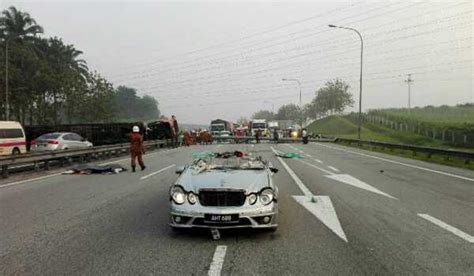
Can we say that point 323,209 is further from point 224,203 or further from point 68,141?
point 68,141

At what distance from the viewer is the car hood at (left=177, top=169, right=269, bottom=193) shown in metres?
7.35

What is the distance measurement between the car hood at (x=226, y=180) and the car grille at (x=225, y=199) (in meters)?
0.08

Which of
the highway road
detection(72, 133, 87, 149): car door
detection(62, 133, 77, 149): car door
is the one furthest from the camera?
detection(72, 133, 87, 149): car door

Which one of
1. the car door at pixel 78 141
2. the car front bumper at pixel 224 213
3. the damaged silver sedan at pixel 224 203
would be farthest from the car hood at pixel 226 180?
the car door at pixel 78 141

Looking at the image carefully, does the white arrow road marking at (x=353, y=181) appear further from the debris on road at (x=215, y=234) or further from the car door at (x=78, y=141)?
the car door at (x=78, y=141)

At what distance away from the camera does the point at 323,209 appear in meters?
9.77

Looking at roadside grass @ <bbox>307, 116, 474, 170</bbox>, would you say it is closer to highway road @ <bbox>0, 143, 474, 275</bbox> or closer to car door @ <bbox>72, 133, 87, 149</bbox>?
highway road @ <bbox>0, 143, 474, 275</bbox>

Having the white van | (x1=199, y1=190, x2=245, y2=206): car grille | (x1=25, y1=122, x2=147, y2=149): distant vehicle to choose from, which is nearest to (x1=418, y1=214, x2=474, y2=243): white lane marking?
(x1=199, y1=190, x2=245, y2=206): car grille

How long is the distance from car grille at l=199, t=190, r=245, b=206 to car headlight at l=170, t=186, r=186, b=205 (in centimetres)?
27

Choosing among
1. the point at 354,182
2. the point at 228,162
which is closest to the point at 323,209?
the point at 228,162

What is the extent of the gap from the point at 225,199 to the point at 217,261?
132 centimetres

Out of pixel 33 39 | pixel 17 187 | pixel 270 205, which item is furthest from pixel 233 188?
pixel 33 39

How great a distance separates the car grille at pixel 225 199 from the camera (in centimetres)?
723

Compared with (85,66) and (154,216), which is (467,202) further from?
(85,66)
